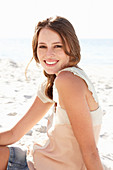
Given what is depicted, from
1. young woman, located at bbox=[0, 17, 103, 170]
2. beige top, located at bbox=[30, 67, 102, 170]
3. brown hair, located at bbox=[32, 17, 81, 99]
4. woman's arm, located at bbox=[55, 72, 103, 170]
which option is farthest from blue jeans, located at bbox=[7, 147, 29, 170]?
brown hair, located at bbox=[32, 17, 81, 99]

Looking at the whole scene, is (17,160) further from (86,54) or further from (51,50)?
(86,54)

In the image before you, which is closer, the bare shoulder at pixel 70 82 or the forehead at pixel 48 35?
the bare shoulder at pixel 70 82

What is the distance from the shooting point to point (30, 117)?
1.85 m

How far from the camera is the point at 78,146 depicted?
1.48 m

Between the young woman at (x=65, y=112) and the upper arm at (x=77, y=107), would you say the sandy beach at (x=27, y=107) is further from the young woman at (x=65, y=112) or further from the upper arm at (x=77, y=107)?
the upper arm at (x=77, y=107)

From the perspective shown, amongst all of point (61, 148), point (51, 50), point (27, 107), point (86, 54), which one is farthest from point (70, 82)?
point (86, 54)

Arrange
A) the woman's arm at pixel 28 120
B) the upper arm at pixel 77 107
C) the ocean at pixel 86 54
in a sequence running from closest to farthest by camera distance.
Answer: the upper arm at pixel 77 107
the woman's arm at pixel 28 120
the ocean at pixel 86 54

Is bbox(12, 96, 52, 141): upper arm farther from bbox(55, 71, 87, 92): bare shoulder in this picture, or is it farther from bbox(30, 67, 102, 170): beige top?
bbox(55, 71, 87, 92): bare shoulder

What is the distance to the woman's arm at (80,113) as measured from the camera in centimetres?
131

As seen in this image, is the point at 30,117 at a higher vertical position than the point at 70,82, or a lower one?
lower

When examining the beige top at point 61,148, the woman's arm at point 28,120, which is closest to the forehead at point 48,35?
the beige top at point 61,148

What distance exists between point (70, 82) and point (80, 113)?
0.53 feet

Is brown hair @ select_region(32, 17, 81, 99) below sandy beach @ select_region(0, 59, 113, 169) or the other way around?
the other way around

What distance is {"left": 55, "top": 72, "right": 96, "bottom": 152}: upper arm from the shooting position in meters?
1.31
